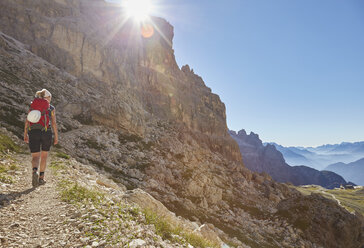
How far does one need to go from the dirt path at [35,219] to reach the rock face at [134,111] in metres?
15.1

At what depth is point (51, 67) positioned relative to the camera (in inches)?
2469

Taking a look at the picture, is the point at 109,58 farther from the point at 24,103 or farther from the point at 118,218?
the point at 118,218

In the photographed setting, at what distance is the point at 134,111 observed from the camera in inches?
2234

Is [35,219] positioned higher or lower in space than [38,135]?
lower

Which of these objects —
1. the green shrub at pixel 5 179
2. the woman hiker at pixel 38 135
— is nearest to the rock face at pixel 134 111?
the woman hiker at pixel 38 135

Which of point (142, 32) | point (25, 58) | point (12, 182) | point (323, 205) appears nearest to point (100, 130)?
point (12, 182)

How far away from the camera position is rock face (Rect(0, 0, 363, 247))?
30.5 metres

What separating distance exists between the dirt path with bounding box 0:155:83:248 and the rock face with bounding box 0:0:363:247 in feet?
49.6

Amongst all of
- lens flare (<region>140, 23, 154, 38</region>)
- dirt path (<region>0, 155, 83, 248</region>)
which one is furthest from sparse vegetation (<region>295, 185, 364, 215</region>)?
lens flare (<region>140, 23, 154, 38</region>)

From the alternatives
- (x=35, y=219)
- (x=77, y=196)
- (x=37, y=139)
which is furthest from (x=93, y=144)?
(x=35, y=219)

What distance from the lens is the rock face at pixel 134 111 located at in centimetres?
3055

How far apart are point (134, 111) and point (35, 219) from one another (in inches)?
2058

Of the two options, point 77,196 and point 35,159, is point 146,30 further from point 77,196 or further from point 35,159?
point 77,196

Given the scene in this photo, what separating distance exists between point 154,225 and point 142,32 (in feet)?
390
